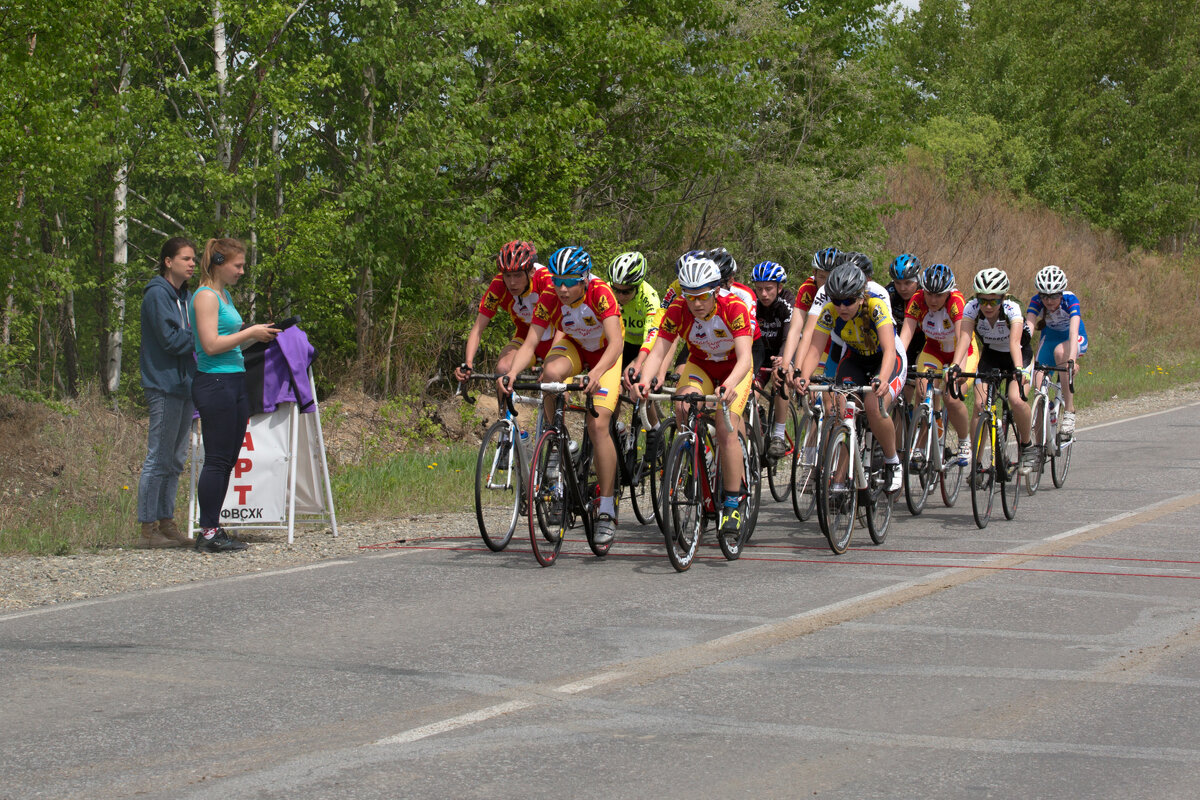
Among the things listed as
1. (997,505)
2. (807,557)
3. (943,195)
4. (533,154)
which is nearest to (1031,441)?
(997,505)

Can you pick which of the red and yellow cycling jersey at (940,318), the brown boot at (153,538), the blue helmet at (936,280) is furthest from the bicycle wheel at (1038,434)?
the brown boot at (153,538)

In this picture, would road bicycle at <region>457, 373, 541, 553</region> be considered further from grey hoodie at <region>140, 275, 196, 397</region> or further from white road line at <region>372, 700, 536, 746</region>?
white road line at <region>372, 700, 536, 746</region>

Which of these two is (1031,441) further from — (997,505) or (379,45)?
(379,45)

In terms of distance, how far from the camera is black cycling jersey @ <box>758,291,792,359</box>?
1143 cm

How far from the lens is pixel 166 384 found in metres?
Result: 9.12

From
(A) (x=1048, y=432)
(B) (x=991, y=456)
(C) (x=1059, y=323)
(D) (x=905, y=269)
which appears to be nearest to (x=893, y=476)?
(B) (x=991, y=456)

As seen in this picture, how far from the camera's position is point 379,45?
17.5 metres

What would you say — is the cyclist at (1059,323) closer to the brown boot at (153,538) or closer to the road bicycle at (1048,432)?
the road bicycle at (1048,432)

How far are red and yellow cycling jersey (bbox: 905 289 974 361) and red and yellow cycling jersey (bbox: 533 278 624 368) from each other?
3253 mm

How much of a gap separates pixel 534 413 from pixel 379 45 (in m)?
6.13

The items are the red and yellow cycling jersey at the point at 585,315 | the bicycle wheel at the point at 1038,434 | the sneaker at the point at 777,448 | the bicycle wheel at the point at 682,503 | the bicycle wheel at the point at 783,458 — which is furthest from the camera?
the bicycle wheel at the point at 1038,434

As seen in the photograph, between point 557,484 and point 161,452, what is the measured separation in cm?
297

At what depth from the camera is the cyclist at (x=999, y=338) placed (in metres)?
10.9

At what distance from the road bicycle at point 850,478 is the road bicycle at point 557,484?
1594 mm
